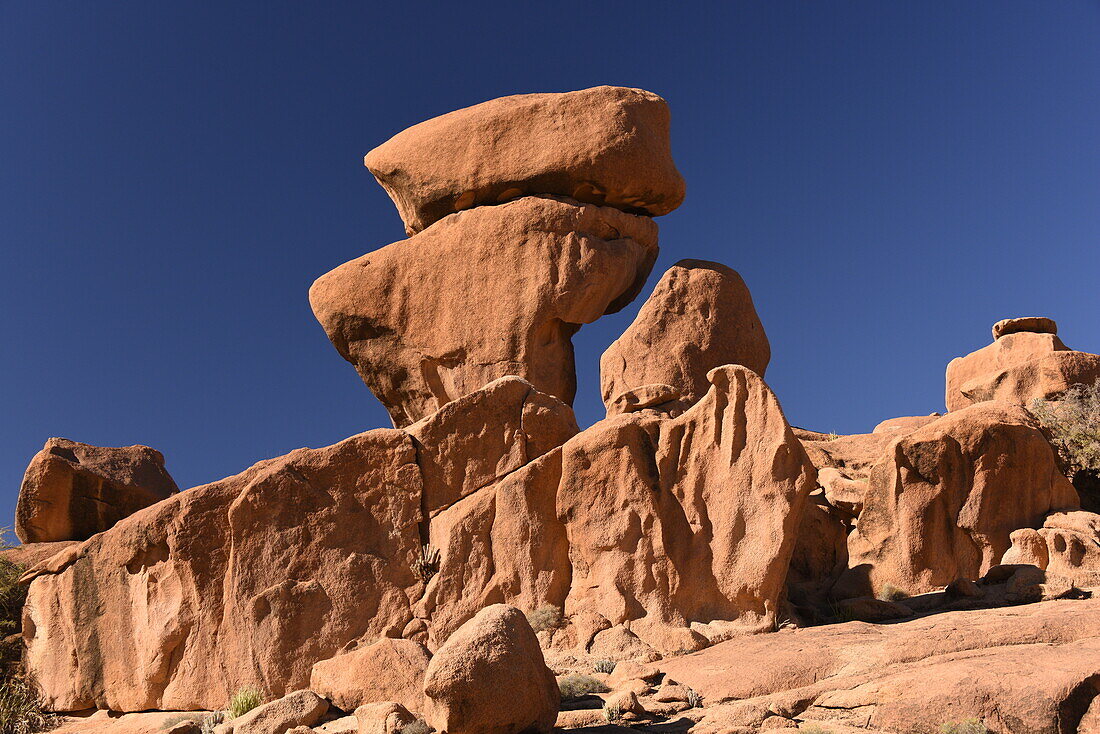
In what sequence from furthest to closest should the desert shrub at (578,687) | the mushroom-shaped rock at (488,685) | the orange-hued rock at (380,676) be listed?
the orange-hued rock at (380,676)
the desert shrub at (578,687)
the mushroom-shaped rock at (488,685)

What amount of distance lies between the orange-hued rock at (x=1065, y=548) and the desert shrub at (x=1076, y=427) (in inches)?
87.4

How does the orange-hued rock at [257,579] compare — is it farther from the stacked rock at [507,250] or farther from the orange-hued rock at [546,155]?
the orange-hued rock at [546,155]

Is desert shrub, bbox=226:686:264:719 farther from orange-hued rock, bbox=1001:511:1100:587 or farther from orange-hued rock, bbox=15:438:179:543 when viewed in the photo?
orange-hued rock, bbox=1001:511:1100:587

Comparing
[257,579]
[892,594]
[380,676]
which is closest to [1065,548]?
[892,594]

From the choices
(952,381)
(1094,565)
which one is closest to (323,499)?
(1094,565)

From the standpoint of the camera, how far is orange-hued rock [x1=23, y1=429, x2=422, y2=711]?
557 inches

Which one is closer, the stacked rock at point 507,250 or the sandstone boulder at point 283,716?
the sandstone boulder at point 283,716

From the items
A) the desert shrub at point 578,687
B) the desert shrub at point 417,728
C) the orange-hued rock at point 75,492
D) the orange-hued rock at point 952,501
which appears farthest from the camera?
the orange-hued rock at point 75,492

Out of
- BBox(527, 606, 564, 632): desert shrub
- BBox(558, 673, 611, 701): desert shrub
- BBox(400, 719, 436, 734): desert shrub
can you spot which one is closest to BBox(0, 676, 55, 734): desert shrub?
BBox(527, 606, 564, 632): desert shrub

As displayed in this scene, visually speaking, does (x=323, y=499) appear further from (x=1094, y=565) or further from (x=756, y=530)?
(x=1094, y=565)

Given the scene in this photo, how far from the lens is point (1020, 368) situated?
2334cm

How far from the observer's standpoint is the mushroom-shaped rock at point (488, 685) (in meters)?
8.88

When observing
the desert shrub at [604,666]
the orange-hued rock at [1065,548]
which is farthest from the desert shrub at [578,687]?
the orange-hued rock at [1065,548]

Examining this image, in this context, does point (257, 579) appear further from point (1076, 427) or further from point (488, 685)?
point (1076, 427)
